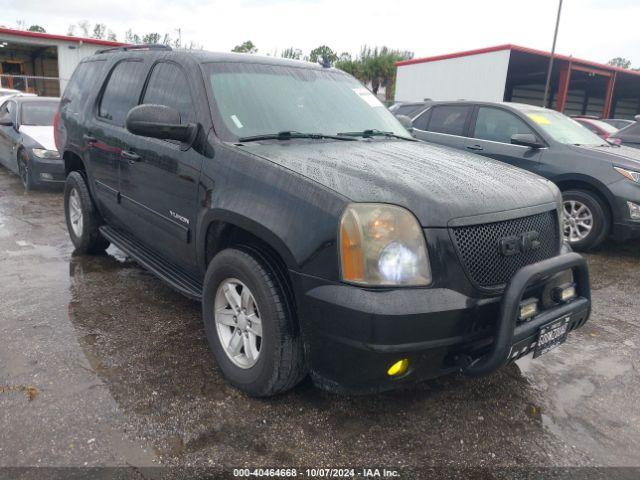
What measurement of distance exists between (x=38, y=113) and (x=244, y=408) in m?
8.14

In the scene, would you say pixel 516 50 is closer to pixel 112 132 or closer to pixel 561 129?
pixel 561 129

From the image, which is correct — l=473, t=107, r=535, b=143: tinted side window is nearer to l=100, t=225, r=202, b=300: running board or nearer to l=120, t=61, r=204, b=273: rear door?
l=120, t=61, r=204, b=273: rear door

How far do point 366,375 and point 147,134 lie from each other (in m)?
1.85

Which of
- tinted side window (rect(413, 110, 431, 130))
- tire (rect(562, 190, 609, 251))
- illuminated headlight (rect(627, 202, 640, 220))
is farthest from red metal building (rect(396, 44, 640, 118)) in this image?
illuminated headlight (rect(627, 202, 640, 220))

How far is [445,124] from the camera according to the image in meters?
7.36

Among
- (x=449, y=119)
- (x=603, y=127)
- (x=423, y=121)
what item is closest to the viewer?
(x=449, y=119)

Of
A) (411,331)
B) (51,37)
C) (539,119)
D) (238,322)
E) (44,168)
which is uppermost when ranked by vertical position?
(51,37)

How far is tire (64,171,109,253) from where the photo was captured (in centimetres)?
468

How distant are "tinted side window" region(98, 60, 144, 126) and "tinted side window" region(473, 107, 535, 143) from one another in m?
4.61

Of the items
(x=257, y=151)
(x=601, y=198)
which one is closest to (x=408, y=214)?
(x=257, y=151)

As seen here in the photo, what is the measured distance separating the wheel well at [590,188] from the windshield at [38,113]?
7.98 m

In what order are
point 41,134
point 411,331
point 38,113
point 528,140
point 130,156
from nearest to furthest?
point 411,331 < point 130,156 < point 528,140 < point 41,134 < point 38,113

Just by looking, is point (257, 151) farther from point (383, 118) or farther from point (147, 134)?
point (383, 118)

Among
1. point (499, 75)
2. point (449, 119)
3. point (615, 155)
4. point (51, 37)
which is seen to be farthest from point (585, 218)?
point (51, 37)
